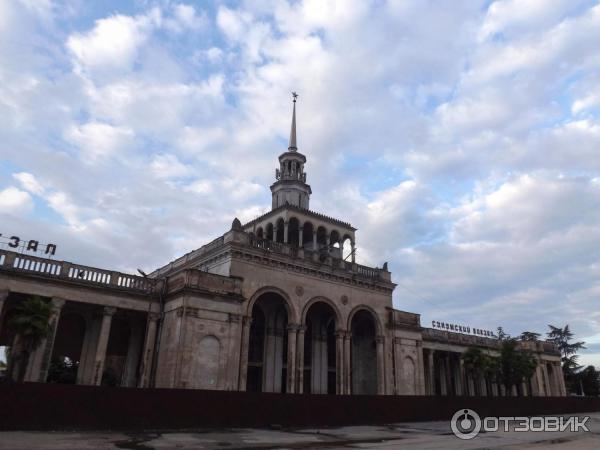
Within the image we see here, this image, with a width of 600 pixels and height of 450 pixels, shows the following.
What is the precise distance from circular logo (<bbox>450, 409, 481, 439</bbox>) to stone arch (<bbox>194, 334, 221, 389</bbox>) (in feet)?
47.0

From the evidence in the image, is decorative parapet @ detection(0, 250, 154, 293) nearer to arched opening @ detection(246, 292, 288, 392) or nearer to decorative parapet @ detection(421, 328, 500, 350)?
arched opening @ detection(246, 292, 288, 392)

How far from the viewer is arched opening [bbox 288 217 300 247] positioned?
41.8 m

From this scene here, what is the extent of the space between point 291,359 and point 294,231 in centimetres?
1420

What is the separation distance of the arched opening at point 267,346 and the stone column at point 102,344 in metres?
11.3

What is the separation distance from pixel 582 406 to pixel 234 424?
127 feet

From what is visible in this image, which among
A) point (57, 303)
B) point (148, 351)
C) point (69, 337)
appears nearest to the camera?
point (57, 303)

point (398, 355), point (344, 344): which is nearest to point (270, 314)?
point (344, 344)

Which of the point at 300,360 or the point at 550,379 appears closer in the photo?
the point at 300,360

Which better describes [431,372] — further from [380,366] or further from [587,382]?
[587,382]

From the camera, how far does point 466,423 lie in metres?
29.5

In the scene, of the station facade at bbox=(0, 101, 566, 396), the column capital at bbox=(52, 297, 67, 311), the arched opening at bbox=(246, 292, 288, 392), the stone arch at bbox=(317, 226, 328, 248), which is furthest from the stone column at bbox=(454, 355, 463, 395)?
the column capital at bbox=(52, 297, 67, 311)

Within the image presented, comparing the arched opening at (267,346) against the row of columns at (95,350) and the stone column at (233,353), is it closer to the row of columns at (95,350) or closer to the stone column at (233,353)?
the stone column at (233,353)

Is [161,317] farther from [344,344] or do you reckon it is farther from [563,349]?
[563,349]

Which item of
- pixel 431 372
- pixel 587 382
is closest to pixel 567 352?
pixel 587 382
